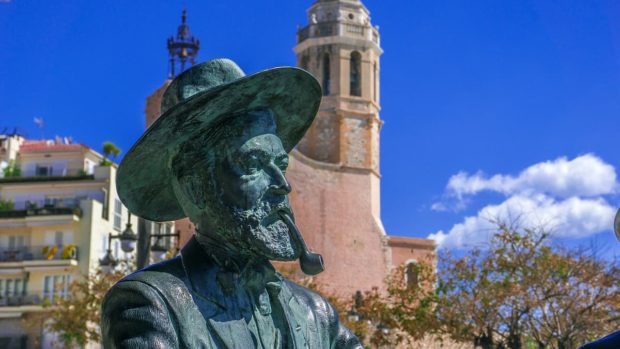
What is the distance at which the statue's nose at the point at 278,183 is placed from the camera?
7.45 feet

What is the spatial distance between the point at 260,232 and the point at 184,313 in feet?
0.78

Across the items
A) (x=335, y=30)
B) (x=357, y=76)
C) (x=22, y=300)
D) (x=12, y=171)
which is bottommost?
(x=22, y=300)

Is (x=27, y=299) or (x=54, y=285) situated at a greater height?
(x=54, y=285)

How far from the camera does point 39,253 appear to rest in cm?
4119

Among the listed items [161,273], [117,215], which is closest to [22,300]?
[117,215]

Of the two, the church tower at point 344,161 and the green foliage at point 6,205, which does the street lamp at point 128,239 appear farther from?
the church tower at point 344,161

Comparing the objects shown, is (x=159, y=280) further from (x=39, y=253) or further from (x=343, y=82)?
(x=343, y=82)

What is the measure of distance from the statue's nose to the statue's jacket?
0.22m

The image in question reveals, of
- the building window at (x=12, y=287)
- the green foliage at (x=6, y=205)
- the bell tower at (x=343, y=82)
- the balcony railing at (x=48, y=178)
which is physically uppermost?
the bell tower at (x=343, y=82)

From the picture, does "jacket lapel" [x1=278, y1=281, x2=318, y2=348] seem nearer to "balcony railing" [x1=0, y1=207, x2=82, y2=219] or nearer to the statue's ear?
the statue's ear

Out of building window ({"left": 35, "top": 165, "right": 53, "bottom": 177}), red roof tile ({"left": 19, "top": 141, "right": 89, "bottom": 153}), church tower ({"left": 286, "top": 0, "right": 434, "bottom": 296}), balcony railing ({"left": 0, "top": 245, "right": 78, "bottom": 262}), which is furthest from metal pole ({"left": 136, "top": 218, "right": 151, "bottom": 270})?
church tower ({"left": 286, "top": 0, "right": 434, "bottom": 296})

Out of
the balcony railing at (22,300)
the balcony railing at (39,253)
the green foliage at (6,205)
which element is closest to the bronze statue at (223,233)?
the balcony railing at (22,300)

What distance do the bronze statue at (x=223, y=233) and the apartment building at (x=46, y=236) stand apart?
35912 millimetres

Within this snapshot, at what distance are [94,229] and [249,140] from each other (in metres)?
40.3
